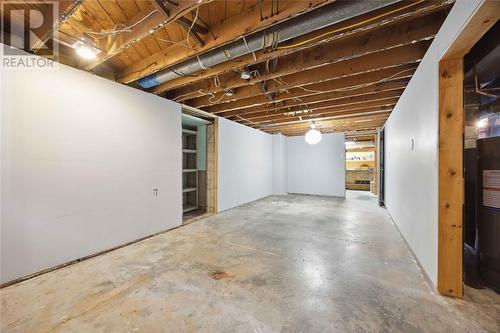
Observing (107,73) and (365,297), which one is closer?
(365,297)

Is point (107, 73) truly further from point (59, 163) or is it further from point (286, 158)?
point (286, 158)

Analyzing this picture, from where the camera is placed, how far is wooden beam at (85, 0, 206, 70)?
58.4 inches

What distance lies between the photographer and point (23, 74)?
6.18ft

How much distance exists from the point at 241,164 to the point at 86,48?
12.8ft

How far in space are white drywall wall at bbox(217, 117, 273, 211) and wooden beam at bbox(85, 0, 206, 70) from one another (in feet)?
8.66

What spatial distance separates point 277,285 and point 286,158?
20.1 ft

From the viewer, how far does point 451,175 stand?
1590 millimetres

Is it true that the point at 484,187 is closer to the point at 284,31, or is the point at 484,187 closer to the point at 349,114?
the point at 284,31

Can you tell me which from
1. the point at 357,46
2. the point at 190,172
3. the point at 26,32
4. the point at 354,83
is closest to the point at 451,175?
the point at 357,46

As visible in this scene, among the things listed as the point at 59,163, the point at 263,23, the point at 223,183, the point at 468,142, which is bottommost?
the point at 223,183

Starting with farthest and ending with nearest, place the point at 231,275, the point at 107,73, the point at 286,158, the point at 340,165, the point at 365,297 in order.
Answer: the point at 286,158
the point at 340,165
the point at 107,73
the point at 231,275
the point at 365,297

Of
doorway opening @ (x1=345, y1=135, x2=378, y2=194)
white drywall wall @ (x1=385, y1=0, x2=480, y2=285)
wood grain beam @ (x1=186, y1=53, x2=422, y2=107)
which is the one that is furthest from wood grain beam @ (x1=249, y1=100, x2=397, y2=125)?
doorway opening @ (x1=345, y1=135, x2=378, y2=194)

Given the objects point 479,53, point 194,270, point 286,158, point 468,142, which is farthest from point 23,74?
point 286,158

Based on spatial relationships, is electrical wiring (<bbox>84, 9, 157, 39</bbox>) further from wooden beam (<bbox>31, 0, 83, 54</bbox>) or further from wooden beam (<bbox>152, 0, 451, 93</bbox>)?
wooden beam (<bbox>152, 0, 451, 93</bbox>)
